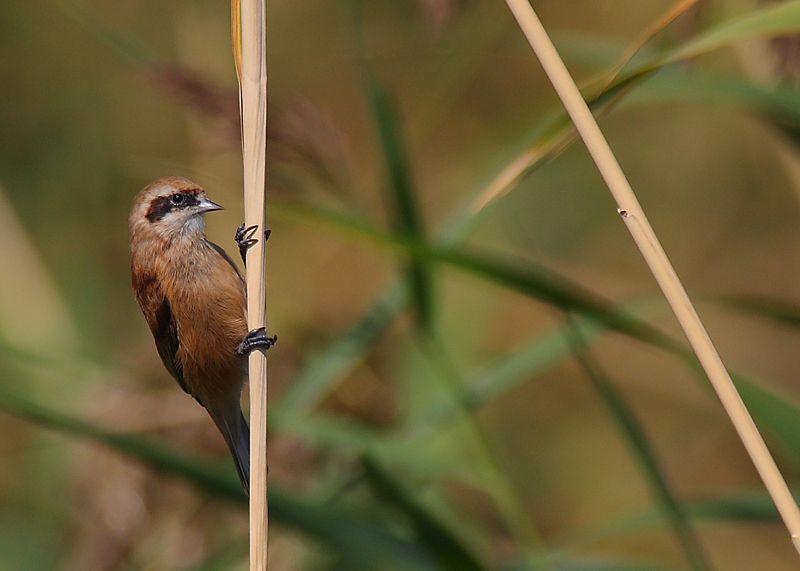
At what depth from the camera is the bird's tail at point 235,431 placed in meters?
2.67

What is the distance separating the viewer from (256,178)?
5.90ft

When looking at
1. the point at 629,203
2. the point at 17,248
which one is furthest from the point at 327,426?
the point at 17,248

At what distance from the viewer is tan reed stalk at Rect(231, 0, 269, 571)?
1.77 metres

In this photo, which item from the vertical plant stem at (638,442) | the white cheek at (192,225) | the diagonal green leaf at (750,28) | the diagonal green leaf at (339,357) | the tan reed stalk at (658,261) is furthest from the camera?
the diagonal green leaf at (339,357)

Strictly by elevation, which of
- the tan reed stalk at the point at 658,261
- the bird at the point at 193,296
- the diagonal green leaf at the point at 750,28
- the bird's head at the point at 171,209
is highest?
the bird's head at the point at 171,209

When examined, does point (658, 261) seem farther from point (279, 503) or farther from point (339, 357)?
point (339, 357)

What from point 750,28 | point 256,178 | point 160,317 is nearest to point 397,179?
point 160,317

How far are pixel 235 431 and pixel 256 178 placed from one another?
1.19 metres

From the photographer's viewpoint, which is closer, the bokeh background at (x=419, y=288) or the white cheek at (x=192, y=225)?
the bokeh background at (x=419, y=288)

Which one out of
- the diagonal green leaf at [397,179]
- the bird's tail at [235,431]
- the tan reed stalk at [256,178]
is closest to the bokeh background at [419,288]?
the diagonal green leaf at [397,179]

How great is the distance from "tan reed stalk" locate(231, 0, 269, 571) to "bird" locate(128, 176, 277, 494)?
2.64ft

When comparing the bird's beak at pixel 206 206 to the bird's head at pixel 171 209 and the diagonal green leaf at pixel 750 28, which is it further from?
the diagonal green leaf at pixel 750 28

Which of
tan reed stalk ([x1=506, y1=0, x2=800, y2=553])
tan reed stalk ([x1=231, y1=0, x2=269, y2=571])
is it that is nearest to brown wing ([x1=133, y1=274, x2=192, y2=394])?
tan reed stalk ([x1=231, y1=0, x2=269, y2=571])

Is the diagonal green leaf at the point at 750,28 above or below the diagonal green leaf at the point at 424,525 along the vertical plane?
above
